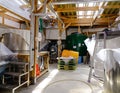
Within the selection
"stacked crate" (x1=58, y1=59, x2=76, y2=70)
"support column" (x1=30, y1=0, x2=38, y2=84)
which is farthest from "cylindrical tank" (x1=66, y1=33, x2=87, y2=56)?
"support column" (x1=30, y1=0, x2=38, y2=84)

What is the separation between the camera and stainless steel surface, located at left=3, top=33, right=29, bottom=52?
527cm

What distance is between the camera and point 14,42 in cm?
530

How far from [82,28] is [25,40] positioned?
21.6 ft

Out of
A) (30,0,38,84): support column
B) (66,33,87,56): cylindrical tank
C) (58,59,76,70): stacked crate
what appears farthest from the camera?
(66,33,87,56): cylindrical tank

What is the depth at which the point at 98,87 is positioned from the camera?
4180 mm

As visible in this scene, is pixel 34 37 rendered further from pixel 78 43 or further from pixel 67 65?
pixel 78 43

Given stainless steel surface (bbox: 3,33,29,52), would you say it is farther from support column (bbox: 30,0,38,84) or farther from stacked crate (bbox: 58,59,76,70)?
stacked crate (bbox: 58,59,76,70)

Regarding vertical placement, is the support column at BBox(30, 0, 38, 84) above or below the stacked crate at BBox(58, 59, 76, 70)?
above

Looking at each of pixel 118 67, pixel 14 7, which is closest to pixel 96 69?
pixel 118 67

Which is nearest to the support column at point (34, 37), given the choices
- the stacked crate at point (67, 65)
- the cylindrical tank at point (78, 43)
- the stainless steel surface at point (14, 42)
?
the stainless steel surface at point (14, 42)

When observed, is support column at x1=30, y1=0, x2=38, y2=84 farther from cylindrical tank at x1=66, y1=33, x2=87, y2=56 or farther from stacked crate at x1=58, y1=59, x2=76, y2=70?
cylindrical tank at x1=66, y1=33, x2=87, y2=56

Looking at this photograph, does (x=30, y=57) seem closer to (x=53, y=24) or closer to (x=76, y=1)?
(x=76, y=1)

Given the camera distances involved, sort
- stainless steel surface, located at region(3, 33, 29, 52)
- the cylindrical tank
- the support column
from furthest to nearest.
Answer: the cylindrical tank, stainless steel surface, located at region(3, 33, 29, 52), the support column

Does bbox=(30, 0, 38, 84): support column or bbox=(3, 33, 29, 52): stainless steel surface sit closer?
bbox=(30, 0, 38, 84): support column
